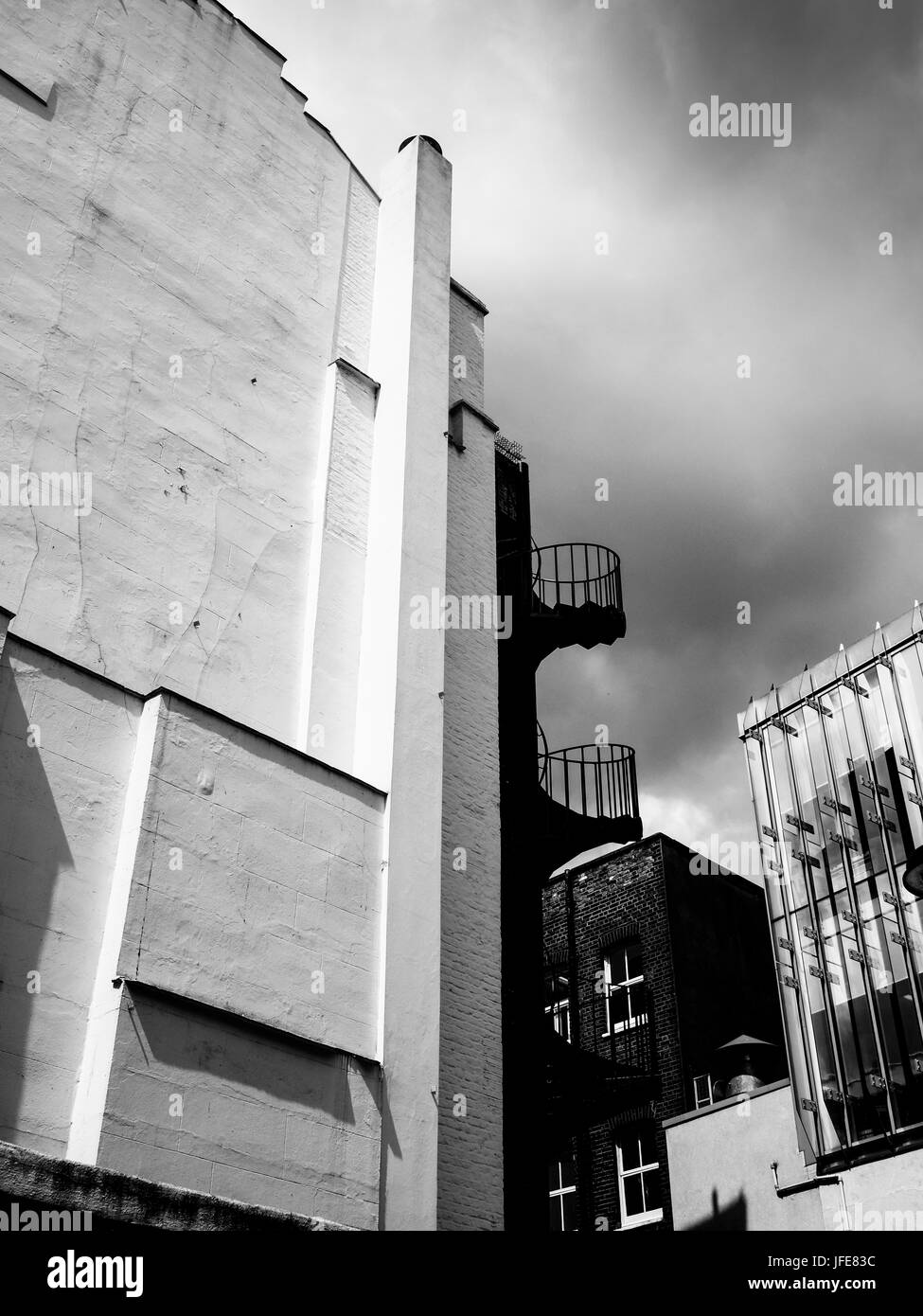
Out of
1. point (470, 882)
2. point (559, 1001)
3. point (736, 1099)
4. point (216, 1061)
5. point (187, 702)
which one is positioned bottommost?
point (216, 1061)

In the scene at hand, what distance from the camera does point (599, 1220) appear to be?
22812 mm

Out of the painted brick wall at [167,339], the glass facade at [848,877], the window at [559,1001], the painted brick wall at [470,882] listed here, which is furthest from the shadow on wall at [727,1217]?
the painted brick wall at [167,339]

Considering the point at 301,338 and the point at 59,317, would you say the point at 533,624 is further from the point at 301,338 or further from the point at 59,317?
the point at 59,317

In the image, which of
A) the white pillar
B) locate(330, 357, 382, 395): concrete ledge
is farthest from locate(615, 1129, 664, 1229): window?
locate(330, 357, 382, 395): concrete ledge

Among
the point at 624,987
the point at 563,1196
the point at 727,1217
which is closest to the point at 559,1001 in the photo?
the point at 624,987

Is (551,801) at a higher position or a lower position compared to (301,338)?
lower

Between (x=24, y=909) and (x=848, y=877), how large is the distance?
10.7 meters

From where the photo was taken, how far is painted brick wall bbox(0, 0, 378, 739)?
10500 millimetres

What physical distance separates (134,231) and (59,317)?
1563 mm

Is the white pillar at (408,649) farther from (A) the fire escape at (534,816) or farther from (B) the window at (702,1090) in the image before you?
(B) the window at (702,1090)

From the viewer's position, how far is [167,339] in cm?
1197

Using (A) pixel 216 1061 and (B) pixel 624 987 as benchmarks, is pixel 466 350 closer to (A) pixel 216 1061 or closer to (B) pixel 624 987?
(A) pixel 216 1061

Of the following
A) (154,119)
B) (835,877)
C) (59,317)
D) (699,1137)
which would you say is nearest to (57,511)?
(59,317)

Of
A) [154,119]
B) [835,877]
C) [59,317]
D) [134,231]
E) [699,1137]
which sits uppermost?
[154,119]
